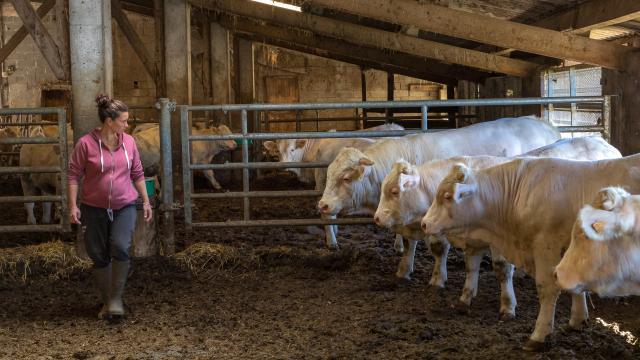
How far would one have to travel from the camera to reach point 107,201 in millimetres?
5684

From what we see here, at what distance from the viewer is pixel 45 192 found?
1024cm

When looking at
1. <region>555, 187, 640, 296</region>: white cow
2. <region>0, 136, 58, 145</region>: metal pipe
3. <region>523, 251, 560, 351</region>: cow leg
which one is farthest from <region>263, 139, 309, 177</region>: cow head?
<region>555, 187, 640, 296</region>: white cow

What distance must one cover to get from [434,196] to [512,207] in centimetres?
117

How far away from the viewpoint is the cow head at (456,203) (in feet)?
17.3

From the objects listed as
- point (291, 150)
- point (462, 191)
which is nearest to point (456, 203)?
point (462, 191)

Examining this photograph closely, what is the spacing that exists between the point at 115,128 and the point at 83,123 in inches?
80.8

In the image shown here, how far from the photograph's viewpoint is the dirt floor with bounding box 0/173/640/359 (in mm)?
4875

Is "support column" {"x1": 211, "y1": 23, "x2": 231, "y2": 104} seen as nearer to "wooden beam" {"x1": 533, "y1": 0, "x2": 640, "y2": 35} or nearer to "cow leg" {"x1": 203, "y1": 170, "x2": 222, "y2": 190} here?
"cow leg" {"x1": 203, "y1": 170, "x2": 222, "y2": 190}

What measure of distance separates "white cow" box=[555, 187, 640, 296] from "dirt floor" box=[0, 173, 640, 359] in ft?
2.81

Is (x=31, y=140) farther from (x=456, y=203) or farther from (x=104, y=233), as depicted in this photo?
(x=456, y=203)

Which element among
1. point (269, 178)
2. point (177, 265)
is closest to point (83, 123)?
point (177, 265)

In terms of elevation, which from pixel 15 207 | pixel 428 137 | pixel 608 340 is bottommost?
pixel 608 340

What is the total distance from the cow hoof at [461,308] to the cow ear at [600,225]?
81.4 inches

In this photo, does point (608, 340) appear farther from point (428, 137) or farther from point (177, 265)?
point (177, 265)
